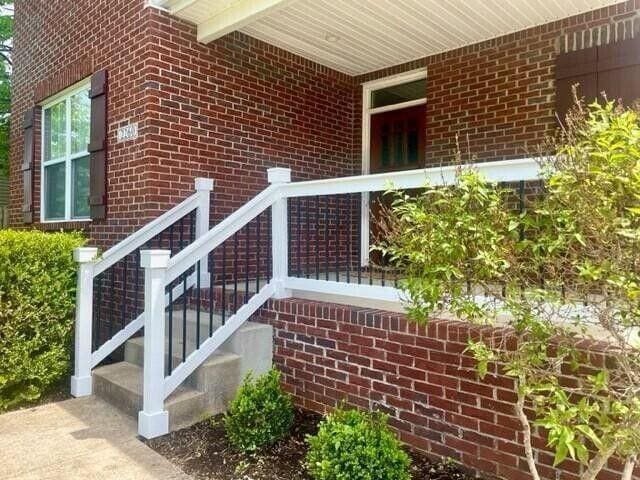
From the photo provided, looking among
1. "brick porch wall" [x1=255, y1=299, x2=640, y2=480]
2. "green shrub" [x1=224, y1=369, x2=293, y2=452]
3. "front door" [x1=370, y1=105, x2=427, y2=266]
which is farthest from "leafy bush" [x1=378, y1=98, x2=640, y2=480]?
"front door" [x1=370, y1=105, x2=427, y2=266]

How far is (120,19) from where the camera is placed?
4.85 metres

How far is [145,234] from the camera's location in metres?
4.21

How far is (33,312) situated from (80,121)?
2830mm

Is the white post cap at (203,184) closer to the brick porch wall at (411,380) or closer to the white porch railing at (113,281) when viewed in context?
the white porch railing at (113,281)

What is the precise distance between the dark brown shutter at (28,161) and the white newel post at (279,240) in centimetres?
414

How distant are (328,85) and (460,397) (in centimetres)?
415

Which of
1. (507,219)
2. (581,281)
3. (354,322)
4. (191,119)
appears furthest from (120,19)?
(581,281)

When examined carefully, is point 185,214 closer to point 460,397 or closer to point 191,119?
point 191,119

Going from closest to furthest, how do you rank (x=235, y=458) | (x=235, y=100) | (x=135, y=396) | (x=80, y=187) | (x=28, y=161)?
(x=235, y=458) < (x=135, y=396) < (x=235, y=100) < (x=80, y=187) < (x=28, y=161)

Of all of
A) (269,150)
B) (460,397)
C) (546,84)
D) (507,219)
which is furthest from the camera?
(269,150)

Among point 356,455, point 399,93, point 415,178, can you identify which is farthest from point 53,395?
point 399,93

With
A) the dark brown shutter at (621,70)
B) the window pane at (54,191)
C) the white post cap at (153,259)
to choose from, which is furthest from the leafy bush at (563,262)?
the window pane at (54,191)

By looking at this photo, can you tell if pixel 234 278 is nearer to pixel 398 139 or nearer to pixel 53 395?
pixel 53 395

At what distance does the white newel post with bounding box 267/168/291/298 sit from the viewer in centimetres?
388
